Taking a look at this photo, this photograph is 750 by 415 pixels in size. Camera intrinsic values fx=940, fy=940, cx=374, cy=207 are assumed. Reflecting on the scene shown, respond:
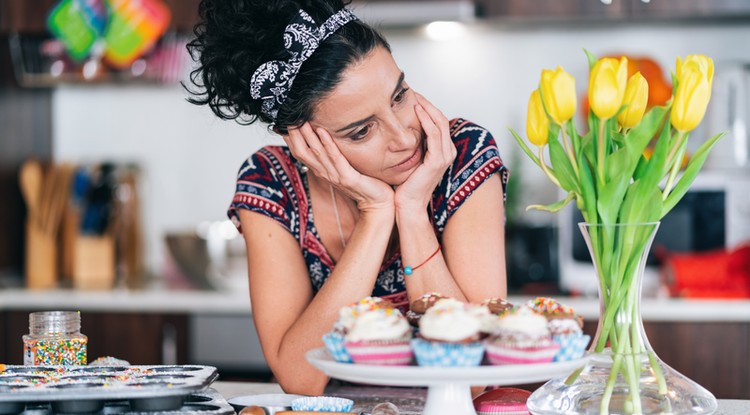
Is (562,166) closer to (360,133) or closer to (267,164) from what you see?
(360,133)

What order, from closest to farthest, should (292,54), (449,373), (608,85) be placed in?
(449,373), (608,85), (292,54)

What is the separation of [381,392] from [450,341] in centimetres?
51

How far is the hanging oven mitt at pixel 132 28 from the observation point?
3.33 m

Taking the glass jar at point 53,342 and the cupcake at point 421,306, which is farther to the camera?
the glass jar at point 53,342

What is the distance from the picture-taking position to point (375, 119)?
1504 millimetres

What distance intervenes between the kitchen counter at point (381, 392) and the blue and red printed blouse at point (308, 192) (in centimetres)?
25

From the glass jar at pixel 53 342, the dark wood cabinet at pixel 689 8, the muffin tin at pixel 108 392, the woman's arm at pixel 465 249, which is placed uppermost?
the dark wood cabinet at pixel 689 8

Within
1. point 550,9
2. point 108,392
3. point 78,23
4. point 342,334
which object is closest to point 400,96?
point 342,334

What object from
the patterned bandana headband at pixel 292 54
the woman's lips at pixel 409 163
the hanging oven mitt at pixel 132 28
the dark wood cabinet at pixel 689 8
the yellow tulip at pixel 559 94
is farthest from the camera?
the hanging oven mitt at pixel 132 28

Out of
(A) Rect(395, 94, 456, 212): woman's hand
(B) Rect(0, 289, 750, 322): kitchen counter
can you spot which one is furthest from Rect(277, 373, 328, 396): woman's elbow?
(B) Rect(0, 289, 750, 322): kitchen counter

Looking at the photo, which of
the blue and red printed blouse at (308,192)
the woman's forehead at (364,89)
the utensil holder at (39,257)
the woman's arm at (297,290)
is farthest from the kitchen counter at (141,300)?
the woman's forehead at (364,89)

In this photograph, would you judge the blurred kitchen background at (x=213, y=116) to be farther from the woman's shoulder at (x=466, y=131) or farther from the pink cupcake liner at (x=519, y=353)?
the pink cupcake liner at (x=519, y=353)

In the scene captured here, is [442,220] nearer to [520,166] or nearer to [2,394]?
[2,394]

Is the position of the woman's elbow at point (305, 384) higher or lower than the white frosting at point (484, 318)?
lower
